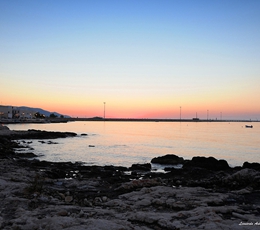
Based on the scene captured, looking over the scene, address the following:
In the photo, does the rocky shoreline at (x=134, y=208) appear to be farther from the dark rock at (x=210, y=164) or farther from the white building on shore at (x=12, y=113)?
the white building on shore at (x=12, y=113)

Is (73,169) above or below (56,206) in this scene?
below

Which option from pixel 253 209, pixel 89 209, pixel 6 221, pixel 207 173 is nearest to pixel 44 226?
pixel 6 221

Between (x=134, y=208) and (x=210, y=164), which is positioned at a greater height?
(x=134, y=208)

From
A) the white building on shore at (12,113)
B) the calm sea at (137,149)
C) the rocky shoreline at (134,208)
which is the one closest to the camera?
the rocky shoreline at (134,208)

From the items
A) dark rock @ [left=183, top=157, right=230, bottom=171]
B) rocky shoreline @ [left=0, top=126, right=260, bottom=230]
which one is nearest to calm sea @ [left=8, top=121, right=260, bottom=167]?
dark rock @ [left=183, top=157, right=230, bottom=171]

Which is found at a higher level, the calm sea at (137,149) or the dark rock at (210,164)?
the dark rock at (210,164)

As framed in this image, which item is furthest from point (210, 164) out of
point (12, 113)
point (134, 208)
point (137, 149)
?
point (12, 113)

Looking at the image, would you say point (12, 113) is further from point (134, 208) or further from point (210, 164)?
point (134, 208)

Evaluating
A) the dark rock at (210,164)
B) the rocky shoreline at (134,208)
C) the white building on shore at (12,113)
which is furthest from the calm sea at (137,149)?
the white building on shore at (12,113)

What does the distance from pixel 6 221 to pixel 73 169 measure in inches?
582

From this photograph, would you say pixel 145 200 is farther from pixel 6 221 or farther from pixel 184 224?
pixel 6 221

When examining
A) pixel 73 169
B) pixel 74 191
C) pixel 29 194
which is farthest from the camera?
pixel 73 169

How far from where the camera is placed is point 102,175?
18.2 meters

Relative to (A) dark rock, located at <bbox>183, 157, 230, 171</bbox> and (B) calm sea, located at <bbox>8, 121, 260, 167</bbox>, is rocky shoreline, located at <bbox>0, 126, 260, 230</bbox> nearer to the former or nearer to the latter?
(A) dark rock, located at <bbox>183, 157, 230, 171</bbox>
